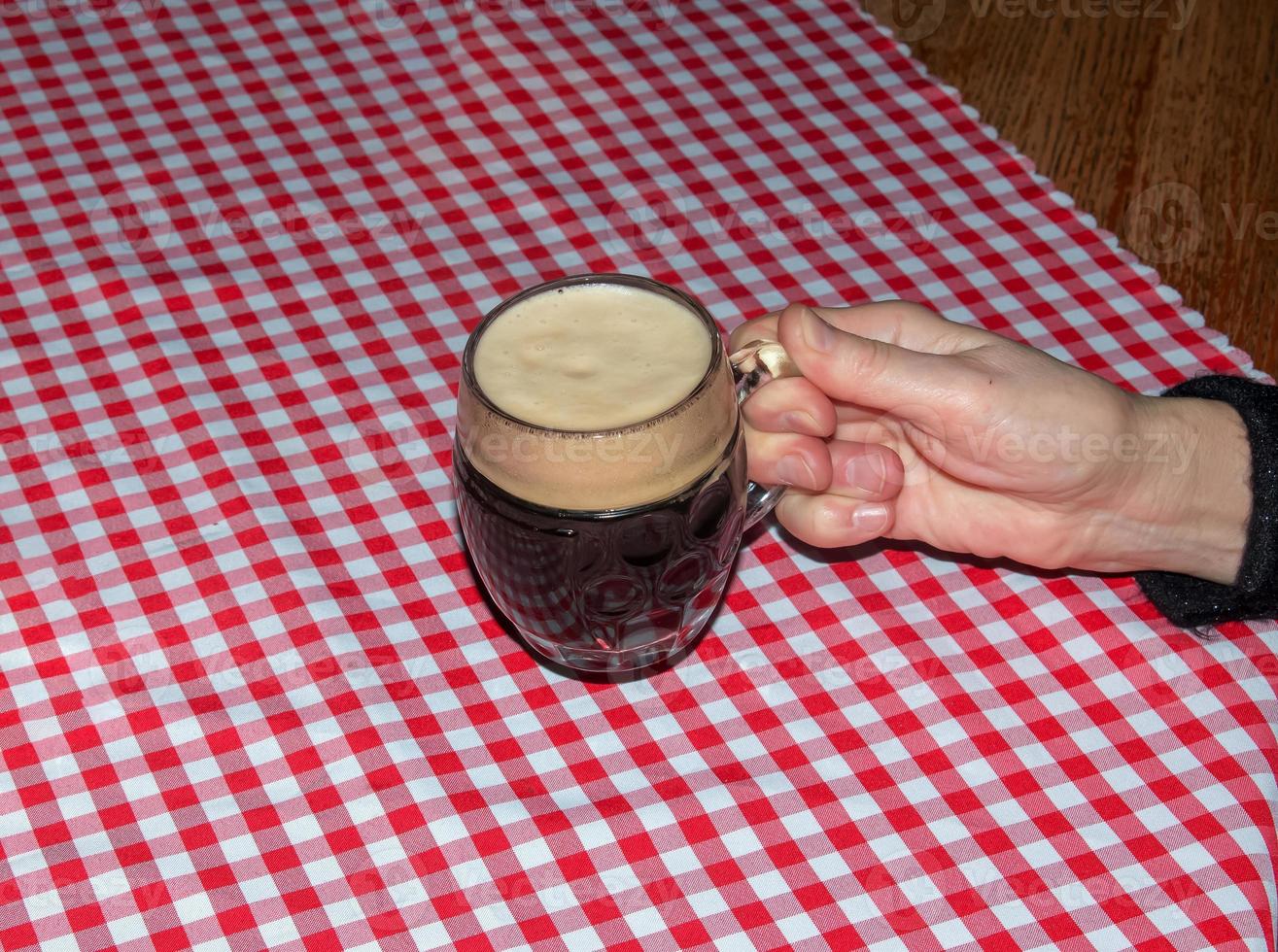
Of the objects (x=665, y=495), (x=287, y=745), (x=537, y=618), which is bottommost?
(x=287, y=745)

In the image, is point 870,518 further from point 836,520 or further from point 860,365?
point 860,365

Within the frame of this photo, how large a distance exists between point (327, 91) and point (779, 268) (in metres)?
0.56

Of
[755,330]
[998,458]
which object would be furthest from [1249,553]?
[755,330]

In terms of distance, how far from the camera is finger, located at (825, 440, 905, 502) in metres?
1.12

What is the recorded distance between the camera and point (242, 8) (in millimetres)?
1675

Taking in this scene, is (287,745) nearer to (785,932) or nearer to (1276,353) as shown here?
(785,932)

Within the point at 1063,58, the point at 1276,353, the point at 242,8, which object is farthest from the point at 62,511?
the point at 1063,58

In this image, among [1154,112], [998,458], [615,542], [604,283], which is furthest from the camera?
[1154,112]

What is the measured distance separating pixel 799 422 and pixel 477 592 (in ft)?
0.91

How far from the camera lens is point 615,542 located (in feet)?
2.91

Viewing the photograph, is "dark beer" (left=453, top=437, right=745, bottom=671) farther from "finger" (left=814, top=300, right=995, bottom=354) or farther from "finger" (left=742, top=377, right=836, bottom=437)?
"finger" (left=814, top=300, right=995, bottom=354)

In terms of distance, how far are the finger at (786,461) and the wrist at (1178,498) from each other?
0.23 m

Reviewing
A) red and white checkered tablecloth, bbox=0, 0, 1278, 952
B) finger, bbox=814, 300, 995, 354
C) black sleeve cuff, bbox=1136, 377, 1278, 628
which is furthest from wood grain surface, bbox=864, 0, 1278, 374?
finger, bbox=814, 300, 995, 354

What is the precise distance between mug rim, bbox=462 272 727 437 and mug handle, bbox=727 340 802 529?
46mm
